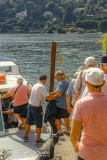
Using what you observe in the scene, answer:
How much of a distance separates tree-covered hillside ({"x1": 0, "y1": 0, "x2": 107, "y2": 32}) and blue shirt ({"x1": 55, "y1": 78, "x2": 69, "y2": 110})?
13602cm

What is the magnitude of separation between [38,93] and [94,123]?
3465 millimetres

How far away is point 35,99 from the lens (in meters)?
6.46

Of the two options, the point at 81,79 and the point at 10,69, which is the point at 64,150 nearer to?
the point at 81,79

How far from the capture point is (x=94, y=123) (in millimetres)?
3068

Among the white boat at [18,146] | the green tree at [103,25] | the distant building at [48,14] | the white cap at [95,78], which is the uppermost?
the distant building at [48,14]

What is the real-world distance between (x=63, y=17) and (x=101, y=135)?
585ft

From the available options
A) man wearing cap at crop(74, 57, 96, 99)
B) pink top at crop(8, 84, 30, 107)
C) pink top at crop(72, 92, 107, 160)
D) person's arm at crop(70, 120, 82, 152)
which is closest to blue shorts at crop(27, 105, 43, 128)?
pink top at crop(8, 84, 30, 107)

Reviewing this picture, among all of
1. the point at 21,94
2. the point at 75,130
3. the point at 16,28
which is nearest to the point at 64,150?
the point at 21,94

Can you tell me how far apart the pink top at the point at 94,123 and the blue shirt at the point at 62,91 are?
377 cm

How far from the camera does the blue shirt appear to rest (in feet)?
22.5

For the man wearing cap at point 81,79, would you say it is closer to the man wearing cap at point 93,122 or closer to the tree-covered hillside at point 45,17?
the man wearing cap at point 93,122

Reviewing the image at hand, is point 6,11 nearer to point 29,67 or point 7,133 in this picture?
point 29,67

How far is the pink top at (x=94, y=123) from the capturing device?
120 inches

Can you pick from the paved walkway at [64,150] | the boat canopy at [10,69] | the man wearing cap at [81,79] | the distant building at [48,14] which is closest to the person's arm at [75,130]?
the man wearing cap at [81,79]
